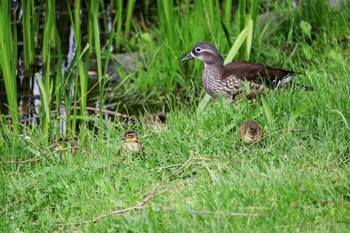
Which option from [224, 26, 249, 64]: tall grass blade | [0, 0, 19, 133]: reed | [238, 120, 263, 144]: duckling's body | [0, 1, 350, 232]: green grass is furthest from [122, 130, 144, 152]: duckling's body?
[224, 26, 249, 64]: tall grass blade

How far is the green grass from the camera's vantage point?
13.2 ft

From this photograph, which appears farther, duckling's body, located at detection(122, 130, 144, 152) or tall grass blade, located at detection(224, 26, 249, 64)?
tall grass blade, located at detection(224, 26, 249, 64)

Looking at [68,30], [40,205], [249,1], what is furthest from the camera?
[68,30]

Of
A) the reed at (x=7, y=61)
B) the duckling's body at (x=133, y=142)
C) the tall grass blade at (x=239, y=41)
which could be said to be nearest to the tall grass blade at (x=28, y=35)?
the reed at (x=7, y=61)

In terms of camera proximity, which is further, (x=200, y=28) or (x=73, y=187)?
(x=200, y=28)

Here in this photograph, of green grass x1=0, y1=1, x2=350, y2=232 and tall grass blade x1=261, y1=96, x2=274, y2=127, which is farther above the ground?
tall grass blade x1=261, y1=96, x2=274, y2=127

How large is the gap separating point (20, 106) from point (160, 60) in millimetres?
1505

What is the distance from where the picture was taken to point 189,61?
794cm

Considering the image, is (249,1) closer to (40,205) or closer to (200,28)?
(200,28)

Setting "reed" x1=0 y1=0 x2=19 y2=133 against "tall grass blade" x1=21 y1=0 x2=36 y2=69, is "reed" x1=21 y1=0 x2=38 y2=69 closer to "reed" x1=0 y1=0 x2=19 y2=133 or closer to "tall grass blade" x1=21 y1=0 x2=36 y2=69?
"tall grass blade" x1=21 y1=0 x2=36 y2=69

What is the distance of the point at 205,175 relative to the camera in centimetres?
457

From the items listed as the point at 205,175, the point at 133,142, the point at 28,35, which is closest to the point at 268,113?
the point at 205,175

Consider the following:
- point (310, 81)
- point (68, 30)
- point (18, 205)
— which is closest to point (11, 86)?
point (18, 205)

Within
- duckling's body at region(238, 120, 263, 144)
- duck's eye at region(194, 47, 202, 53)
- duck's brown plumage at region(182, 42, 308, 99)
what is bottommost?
duck's brown plumage at region(182, 42, 308, 99)
